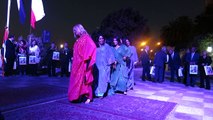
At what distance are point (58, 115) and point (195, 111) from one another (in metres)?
3.47

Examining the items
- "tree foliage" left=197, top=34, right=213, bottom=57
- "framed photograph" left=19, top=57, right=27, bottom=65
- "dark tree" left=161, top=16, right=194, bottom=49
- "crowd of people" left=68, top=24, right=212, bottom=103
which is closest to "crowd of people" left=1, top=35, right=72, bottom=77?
"framed photograph" left=19, top=57, right=27, bottom=65

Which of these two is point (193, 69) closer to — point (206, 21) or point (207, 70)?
point (207, 70)

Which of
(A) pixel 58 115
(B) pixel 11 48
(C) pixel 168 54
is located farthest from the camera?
(C) pixel 168 54

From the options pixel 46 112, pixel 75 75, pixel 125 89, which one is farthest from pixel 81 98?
pixel 125 89

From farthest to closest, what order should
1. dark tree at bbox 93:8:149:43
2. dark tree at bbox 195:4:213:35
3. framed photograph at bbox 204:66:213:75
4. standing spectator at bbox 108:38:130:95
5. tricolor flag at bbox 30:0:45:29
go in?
1. dark tree at bbox 93:8:149:43
2. dark tree at bbox 195:4:213:35
3. tricolor flag at bbox 30:0:45:29
4. framed photograph at bbox 204:66:213:75
5. standing spectator at bbox 108:38:130:95

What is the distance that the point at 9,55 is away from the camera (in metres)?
11.1

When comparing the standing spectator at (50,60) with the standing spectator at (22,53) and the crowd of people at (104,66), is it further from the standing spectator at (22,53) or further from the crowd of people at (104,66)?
the crowd of people at (104,66)

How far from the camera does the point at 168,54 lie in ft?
42.3

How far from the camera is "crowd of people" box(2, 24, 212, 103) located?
603cm

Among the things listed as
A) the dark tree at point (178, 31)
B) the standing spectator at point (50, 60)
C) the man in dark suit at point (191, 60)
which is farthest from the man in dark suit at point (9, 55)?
the dark tree at point (178, 31)

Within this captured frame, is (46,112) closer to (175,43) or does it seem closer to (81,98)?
(81,98)

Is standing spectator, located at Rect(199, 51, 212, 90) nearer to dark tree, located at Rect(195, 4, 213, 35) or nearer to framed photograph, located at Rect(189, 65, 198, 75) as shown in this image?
framed photograph, located at Rect(189, 65, 198, 75)

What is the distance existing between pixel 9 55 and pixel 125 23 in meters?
24.4

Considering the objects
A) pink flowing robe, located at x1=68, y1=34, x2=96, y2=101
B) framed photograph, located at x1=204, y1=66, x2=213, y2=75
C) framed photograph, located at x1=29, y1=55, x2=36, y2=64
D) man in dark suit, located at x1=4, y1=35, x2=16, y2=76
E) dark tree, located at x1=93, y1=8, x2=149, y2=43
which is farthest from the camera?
dark tree, located at x1=93, y1=8, x2=149, y2=43
